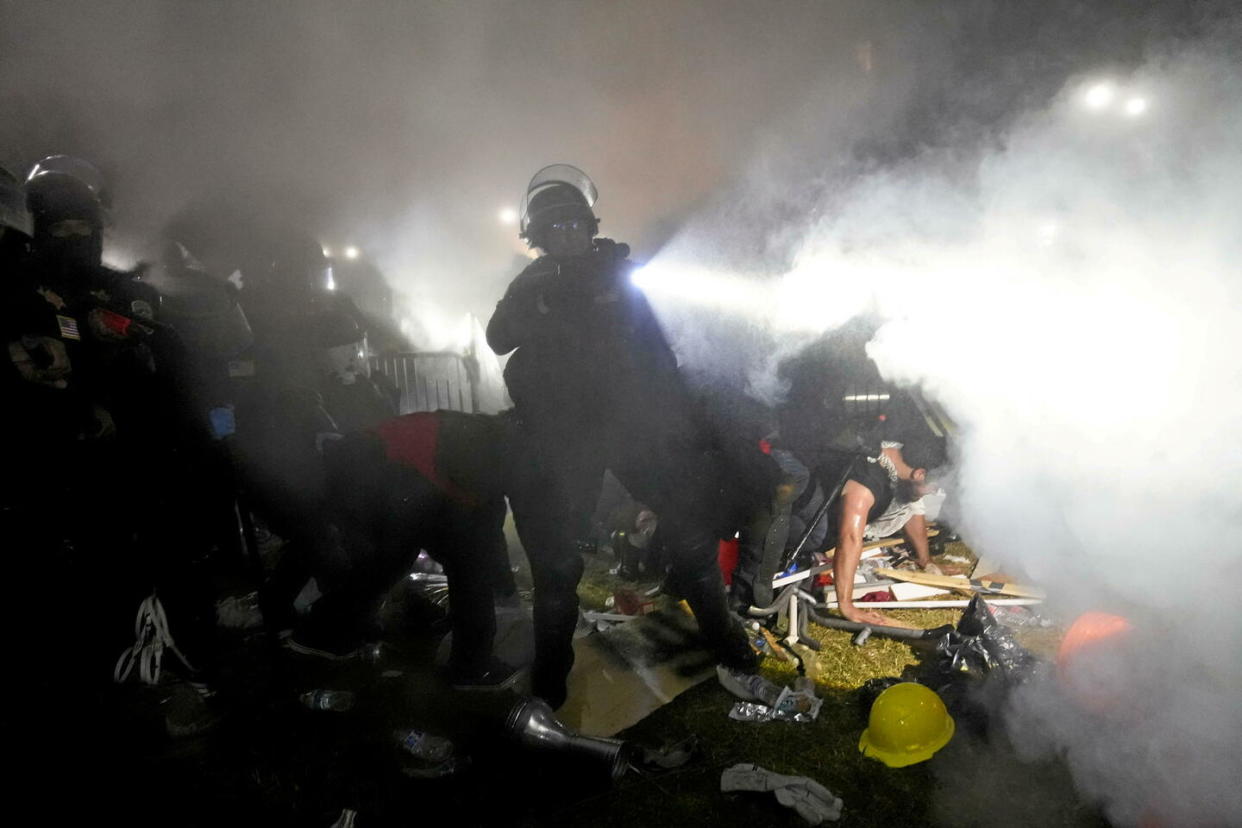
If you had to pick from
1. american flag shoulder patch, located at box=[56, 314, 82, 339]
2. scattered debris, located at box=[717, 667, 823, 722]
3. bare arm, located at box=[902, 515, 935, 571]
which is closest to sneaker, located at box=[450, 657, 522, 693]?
scattered debris, located at box=[717, 667, 823, 722]

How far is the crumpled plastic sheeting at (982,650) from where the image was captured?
110 inches

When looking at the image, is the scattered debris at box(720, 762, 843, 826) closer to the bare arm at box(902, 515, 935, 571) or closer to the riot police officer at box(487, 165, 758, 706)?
the riot police officer at box(487, 165, 758, 706)

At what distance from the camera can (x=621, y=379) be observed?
3.22 meters

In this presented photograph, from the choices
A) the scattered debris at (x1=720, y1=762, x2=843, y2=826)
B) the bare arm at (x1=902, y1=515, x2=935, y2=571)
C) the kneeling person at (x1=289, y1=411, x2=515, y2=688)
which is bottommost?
the scattered debris at (x1=720, y1=762, x2=843, y2=826)

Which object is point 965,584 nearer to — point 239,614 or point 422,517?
point 422,517

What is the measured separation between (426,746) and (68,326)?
3024mm

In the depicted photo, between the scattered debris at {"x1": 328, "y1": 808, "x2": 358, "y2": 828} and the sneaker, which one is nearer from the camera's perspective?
the scattered debris at {"x1": 328, "y1": 808, "x2": 358, "y2": 828}

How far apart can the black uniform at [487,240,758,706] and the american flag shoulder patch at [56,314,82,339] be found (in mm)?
2305

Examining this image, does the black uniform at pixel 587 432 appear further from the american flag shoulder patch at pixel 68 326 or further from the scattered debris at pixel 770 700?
the american flag shoulder patch at pixel 68 326

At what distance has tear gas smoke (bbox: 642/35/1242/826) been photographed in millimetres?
2189

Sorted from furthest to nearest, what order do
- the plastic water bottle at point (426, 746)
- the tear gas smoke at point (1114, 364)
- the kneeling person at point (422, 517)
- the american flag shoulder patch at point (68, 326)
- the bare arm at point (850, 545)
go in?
the bare arm at point (850, 545) → the american flag shoulder patch at point (68, 326) → the kneeling person at point (422, 517) → the plastic water bottle at point (426, 746) → the tear gas smoke at point (1114, 364)

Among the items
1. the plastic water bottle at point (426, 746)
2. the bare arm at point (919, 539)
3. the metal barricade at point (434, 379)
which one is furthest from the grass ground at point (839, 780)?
the metal barricade at point (434, 379)

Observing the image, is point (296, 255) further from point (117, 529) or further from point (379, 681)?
point (379, 681)

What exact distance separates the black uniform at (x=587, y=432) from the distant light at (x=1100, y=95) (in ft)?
7.35
